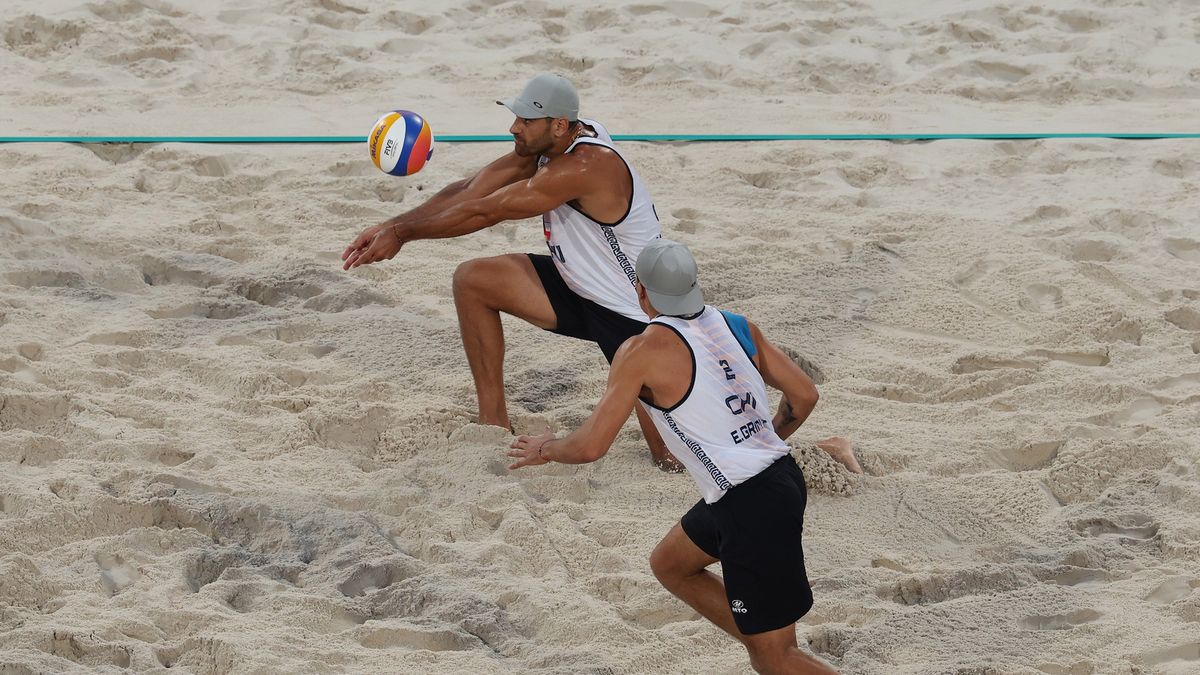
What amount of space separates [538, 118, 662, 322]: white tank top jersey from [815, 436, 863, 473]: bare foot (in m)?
0.77

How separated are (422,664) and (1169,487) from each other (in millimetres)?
2678

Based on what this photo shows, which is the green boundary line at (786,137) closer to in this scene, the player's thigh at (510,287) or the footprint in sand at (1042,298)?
the footprint in sand at (1042,298)

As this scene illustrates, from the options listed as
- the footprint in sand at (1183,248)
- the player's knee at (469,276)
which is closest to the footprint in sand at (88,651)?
the player's knee at (469,276)

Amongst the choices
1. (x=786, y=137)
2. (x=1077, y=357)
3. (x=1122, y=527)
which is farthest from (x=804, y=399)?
(x=786, y=137)

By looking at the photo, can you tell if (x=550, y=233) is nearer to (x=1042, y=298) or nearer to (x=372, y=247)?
(x=372, y=247)

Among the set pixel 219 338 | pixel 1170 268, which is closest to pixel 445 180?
pixel 219 338

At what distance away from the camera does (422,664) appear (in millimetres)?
4145

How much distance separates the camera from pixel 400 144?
5652 millimetres

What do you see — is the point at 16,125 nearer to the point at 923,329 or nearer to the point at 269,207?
the point at 269,207

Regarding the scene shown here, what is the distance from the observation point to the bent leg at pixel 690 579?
13.4ft

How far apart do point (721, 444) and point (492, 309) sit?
1.73m

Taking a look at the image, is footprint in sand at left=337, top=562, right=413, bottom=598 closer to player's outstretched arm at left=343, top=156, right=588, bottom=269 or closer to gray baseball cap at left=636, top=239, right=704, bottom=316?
player's outstretched arm at left=343, top=156, right=588, bottom=269

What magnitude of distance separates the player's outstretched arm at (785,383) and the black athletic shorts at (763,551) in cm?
35

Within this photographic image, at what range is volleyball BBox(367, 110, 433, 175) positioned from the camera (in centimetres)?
566
